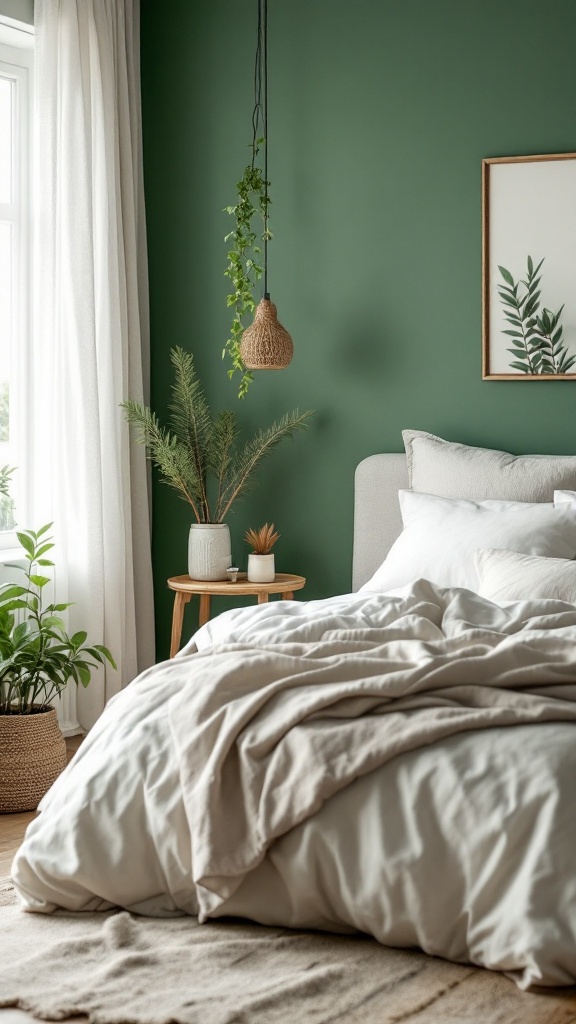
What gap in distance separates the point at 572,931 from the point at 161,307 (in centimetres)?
376

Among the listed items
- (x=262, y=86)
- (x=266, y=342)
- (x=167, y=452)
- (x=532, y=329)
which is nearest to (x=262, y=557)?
(x=167, y=452)

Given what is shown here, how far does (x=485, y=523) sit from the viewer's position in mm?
4227

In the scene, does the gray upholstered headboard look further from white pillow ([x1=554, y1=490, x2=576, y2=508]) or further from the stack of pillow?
white pillow ([x1=554, y1=490, x2=576, y2=508])

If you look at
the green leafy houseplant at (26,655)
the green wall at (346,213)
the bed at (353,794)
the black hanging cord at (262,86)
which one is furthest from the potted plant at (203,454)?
the bed at (353,794)

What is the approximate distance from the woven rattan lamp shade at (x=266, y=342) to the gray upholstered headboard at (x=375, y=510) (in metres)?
0.54

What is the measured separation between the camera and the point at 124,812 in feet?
9.24

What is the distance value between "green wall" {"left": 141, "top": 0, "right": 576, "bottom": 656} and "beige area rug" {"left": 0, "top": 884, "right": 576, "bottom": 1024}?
2.58m

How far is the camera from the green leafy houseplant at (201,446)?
505cm

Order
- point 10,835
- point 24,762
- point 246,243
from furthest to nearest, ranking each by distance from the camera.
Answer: point 246,243 → point 24,762 → point 10,835

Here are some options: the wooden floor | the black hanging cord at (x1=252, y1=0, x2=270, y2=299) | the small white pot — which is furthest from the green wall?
the wooden floor

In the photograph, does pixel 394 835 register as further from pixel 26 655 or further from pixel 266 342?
pixel 266 342

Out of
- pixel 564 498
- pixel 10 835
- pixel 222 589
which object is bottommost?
pixel 10 835

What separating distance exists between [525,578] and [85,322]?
2.15 metres

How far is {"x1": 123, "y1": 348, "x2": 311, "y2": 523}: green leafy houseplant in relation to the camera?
199 inches
